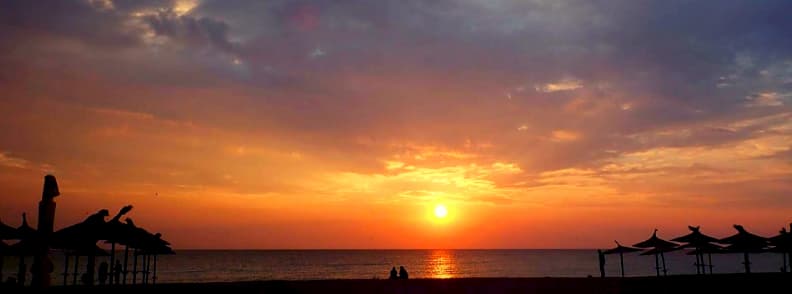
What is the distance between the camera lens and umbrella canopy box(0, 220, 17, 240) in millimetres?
18641

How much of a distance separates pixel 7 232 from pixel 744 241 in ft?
102

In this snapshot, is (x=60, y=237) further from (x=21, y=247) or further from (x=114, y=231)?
(x=21, y=247)

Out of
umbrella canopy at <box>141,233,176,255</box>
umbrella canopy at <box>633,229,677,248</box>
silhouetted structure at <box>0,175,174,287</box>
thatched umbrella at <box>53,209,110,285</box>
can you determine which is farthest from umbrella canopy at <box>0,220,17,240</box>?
umbrella canopy at <box>633,229,677,248</box>

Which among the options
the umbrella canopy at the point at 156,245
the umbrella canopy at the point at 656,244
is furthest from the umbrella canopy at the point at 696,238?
the umbrella canopy at the point at 156,245

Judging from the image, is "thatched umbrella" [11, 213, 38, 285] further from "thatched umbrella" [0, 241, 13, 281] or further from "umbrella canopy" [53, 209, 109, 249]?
"umbrella canopy" [53, 209, 109, 249]

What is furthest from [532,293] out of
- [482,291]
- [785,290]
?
[785,290]

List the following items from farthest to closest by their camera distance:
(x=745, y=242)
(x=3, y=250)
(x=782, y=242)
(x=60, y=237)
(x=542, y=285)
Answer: (x=745, y=242)
(x=782, y=242)
(x=542, y=285)
(x=3, y=250)
(x=60, y=237)

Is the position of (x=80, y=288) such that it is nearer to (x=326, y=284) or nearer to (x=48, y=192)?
(x=48, y=192)

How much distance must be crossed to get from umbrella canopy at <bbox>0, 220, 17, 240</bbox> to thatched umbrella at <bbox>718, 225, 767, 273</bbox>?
3023 centimetres

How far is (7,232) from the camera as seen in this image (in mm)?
18812

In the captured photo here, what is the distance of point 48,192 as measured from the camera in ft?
40.0

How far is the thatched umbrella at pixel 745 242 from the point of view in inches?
1093

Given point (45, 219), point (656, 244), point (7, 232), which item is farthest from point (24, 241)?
point (656, 244)

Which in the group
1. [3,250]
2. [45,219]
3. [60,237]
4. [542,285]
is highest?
[45,219]
